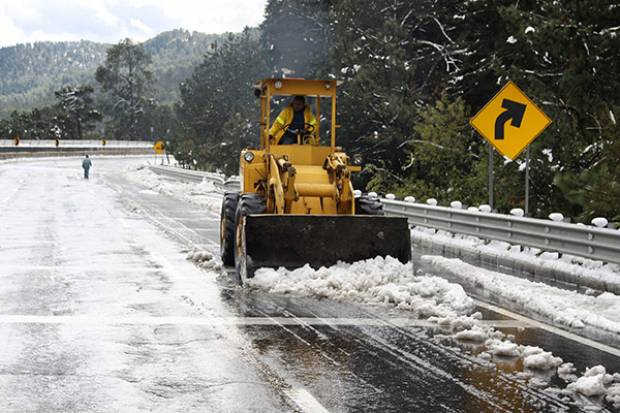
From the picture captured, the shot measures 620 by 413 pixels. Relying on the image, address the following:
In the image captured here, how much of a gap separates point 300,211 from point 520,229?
4.14 m

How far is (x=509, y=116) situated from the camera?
15.6m

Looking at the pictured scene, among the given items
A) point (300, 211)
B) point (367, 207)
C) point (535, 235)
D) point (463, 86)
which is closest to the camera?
point (300, 211)

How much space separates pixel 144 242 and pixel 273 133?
5.04 meters

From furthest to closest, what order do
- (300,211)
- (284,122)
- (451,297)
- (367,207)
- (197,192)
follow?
(197,192), (284,122), (367,207), (300,211), (451,297)

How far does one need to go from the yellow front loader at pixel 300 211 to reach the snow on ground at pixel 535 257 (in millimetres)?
2510

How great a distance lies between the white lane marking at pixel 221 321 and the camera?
29.1 feet

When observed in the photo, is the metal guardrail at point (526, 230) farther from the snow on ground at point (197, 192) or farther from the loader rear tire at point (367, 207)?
the snow on ground at point (197, 192)

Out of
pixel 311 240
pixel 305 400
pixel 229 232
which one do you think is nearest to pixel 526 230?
pixel 311 240

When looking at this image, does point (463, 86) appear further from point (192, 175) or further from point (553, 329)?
point (553, 329)

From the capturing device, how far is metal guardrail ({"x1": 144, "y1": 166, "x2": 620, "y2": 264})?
472 inches

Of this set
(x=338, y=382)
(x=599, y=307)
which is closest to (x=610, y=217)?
(x=599, y=307)

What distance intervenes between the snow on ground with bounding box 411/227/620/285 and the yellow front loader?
2510 mm

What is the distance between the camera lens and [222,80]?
3775 inches

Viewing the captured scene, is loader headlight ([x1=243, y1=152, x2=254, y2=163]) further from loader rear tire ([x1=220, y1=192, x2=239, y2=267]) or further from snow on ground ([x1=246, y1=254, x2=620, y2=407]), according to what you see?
snow on ground ([x1=246, y1=254, x2=620, y2=407])
